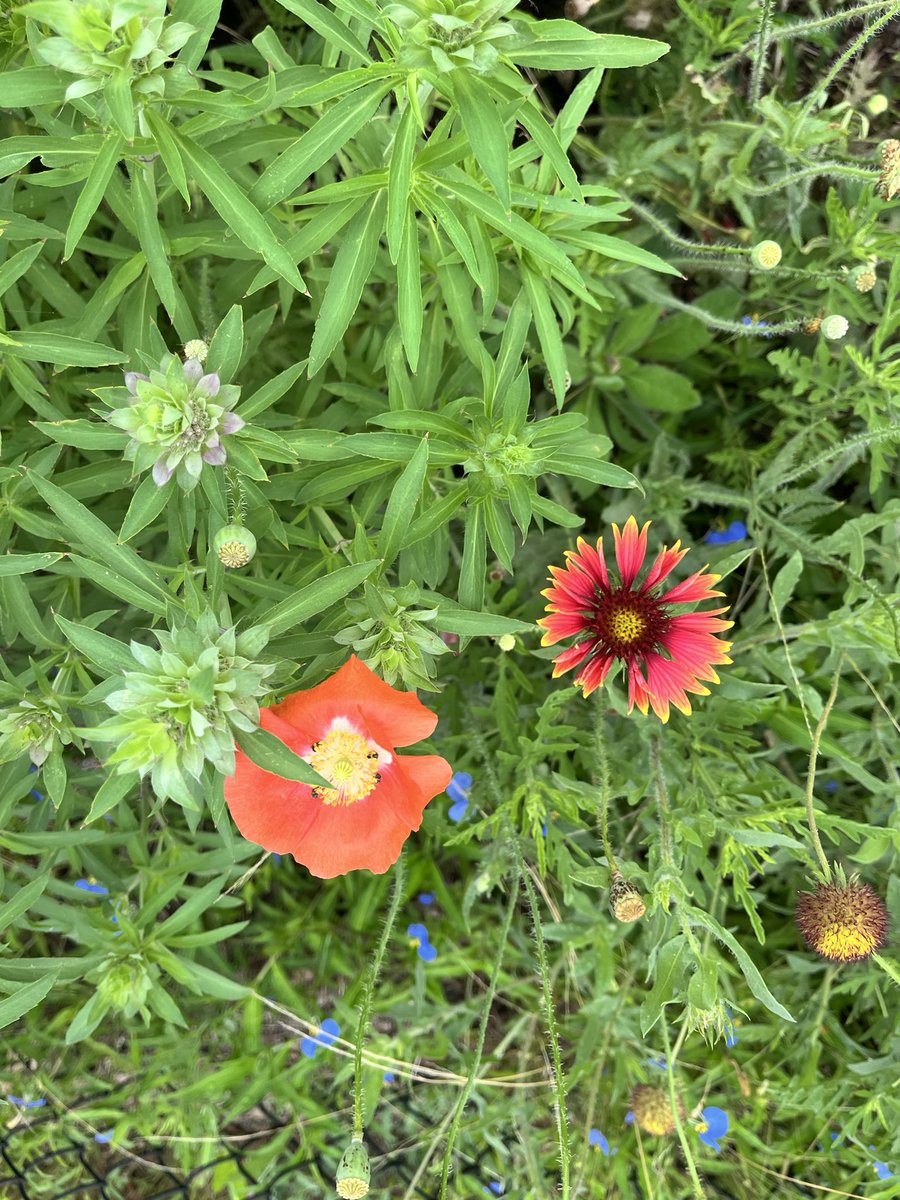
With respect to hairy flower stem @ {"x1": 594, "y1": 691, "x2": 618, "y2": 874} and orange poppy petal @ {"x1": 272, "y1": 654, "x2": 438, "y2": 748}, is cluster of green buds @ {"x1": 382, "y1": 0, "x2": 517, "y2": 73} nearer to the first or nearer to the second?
orange poppy petal @ {"x1": 272, "y1": 654, "x2": 438, "y2": 748}

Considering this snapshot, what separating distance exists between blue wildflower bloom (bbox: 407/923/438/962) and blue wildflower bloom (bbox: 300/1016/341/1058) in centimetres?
36

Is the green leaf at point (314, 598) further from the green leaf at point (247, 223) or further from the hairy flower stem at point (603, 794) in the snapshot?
the hairy flower stem at point (603, 794)

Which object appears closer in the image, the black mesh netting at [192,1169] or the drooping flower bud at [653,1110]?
the drooping flower bud at [653,1110]

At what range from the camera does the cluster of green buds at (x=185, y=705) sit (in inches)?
56.0

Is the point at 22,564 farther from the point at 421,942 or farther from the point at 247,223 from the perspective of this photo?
the point at 421,942

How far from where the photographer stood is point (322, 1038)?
9.95ft

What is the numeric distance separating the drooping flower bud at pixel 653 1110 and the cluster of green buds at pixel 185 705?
194 cm

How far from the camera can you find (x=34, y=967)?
205cm

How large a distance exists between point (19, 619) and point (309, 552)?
0.66 m

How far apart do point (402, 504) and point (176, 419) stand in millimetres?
439

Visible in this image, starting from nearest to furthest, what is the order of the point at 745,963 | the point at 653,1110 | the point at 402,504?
the point at 402,504, the point at 745,963, the point at 653,1110

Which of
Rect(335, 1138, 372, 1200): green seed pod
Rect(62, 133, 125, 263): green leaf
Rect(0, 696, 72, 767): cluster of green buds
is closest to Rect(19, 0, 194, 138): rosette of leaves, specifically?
Rect(62, 133, 125, 263): green leaf

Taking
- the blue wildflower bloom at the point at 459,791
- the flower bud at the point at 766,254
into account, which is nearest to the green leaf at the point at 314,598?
the blue wildflower bloom at the point at 459,791

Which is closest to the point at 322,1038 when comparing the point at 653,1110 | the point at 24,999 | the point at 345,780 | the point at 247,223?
the point at 653,1110
